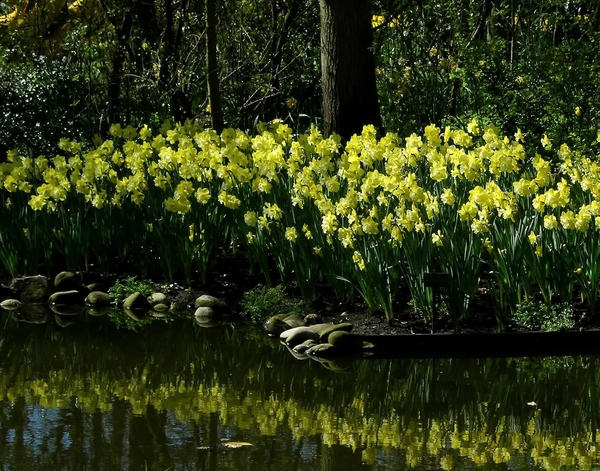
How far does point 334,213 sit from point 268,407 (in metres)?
2.04

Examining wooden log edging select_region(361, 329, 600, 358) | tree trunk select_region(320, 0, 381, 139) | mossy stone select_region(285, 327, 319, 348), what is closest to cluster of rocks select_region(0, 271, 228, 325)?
mossy stone select_region(285, 327, 319, 348)

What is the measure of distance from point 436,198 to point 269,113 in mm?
7014

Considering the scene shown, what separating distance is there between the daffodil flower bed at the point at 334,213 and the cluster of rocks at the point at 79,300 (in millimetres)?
208

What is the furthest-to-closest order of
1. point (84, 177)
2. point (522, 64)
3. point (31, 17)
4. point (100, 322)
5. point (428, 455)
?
1. point (31, 17)
2. point (522, 64)
3. point (84, 177)
4. point (100, 322)
5. point (428, 455)

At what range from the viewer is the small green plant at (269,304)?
25.8 ft

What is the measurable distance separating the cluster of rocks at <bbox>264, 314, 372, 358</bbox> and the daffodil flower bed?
33 cm

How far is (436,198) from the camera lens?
7.14 meters

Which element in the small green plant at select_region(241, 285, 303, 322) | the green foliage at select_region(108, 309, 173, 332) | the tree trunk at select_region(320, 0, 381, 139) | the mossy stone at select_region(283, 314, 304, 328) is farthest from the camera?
the tree trunk at select_region(320, 0, 381, 139)

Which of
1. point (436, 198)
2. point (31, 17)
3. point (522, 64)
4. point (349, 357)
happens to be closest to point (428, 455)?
point (349, 357)

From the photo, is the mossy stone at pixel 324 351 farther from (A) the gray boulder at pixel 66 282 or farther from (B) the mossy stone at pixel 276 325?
(A) the gray boulder at pixel 66 282

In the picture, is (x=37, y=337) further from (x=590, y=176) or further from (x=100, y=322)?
(x=590, y=176)

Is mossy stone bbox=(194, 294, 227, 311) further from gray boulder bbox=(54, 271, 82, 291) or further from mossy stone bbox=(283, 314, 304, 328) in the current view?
gray boulder bbox=(54, 271, 82, 291)

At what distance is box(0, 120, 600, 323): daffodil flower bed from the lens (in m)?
7.12

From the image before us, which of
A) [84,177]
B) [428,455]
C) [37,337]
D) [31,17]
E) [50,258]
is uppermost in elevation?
[31,17]
